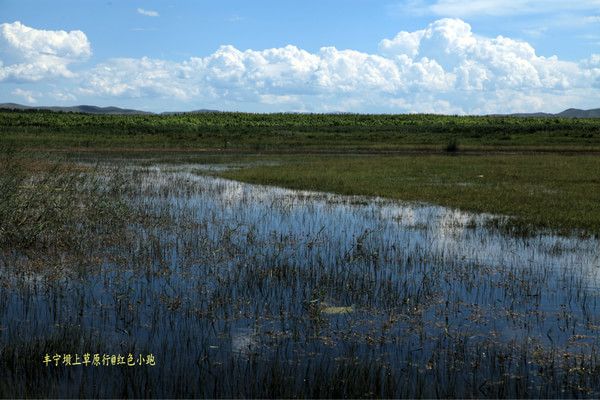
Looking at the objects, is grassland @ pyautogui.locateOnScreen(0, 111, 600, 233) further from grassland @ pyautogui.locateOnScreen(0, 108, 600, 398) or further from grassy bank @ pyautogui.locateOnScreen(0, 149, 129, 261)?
grassy bank @ pyautogui.locateOnScreen(0, 149, 129, 261)

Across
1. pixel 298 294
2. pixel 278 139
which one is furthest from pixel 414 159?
pixel 298 294

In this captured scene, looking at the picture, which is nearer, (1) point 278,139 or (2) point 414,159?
(2) point 414,159

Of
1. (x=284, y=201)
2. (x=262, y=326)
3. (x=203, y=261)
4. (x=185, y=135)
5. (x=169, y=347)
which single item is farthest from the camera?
(x=185, y=135)

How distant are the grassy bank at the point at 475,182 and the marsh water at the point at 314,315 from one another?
12.6 ft

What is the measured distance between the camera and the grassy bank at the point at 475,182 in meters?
19.0

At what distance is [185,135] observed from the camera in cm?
6278

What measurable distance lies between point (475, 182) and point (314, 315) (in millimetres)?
19909

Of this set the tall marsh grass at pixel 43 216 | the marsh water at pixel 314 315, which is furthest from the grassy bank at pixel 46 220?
the marsh water at pixel 314 315

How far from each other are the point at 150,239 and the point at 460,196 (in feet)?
41.8

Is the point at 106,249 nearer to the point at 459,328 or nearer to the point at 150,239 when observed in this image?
the point at 150,239

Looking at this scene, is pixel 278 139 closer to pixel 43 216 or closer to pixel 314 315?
pixel 43 216

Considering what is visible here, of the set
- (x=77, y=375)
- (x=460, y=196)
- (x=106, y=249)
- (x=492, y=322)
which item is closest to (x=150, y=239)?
(x=106, y=249)

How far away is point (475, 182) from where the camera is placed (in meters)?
27.2

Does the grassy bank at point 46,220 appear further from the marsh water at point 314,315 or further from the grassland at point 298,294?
the marsh water at point 314,315
